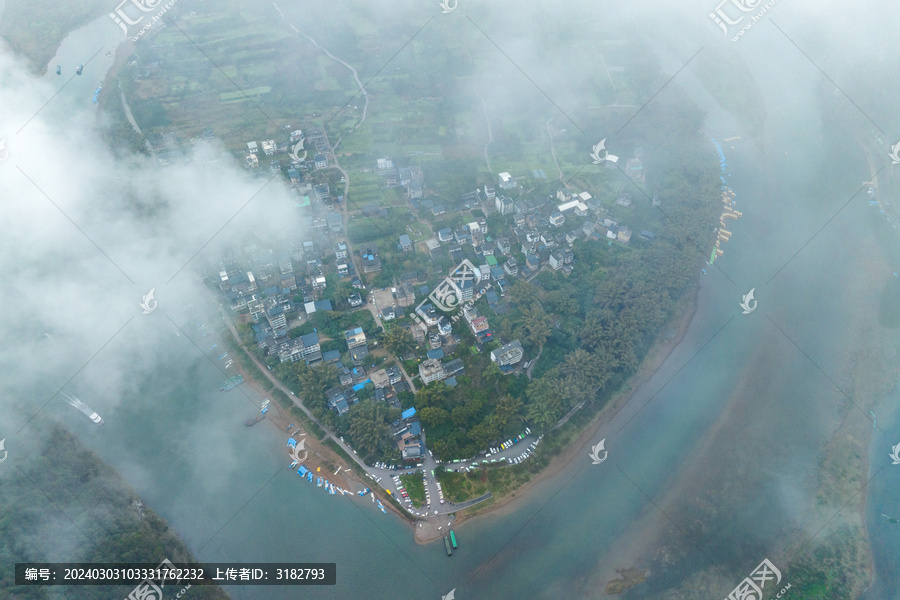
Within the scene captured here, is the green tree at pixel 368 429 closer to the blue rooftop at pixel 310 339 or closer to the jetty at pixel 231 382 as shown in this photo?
the blue rooftop at pixel 310 339

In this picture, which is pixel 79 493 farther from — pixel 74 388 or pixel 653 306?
pixel 653 306

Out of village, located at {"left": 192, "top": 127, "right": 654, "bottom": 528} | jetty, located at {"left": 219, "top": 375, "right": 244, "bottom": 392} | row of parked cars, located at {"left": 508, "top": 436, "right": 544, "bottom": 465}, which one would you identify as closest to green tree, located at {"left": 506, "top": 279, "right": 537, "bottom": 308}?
village, located at {"left": 192, "top": 127, "right": 654, "bottom": 528}

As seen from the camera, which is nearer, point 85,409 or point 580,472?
point 580,472

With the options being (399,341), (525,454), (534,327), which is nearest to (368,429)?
(399,341)

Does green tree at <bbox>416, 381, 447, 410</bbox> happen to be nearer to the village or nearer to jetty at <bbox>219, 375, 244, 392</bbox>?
the village

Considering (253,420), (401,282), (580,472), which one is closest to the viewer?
(580,472)

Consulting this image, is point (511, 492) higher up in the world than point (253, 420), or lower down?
higher up

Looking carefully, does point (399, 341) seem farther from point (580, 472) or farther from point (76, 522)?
point (76, 522)

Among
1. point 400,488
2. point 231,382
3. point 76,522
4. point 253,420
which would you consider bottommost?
point 76,522
